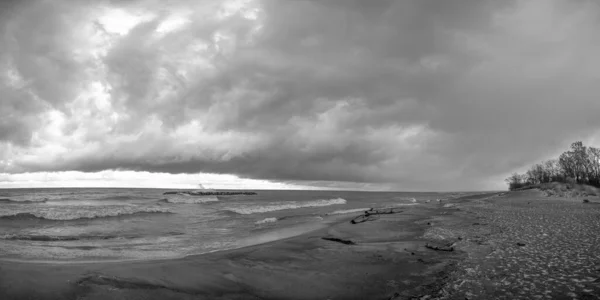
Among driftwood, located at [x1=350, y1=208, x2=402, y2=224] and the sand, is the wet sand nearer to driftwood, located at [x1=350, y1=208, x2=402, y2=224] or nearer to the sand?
the sand

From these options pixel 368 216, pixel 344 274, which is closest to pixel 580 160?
pixel 368 216

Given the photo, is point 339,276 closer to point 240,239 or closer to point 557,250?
point 557,250

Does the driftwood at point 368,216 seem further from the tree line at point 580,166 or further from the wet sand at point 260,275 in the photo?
the tree line at point 580,166

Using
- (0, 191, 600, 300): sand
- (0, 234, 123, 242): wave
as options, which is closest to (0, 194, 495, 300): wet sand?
(0, 191, 600, 300): sand

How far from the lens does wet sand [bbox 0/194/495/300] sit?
32.5 feet

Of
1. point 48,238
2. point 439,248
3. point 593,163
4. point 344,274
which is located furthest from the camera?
point 593,163

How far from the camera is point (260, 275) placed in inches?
486

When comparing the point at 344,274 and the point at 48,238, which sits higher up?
the point at 344,274

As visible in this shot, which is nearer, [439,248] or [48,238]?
[439,248]

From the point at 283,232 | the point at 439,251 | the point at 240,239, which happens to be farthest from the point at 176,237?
the point at 439,251

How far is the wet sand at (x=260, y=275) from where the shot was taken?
32.5ft

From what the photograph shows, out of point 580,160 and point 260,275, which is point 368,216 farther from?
point 580,160

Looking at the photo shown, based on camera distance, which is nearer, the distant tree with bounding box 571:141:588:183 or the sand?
the sand

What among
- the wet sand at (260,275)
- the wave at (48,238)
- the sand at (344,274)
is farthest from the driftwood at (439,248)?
the wave at (48,238)
